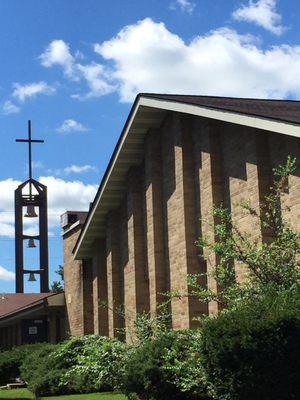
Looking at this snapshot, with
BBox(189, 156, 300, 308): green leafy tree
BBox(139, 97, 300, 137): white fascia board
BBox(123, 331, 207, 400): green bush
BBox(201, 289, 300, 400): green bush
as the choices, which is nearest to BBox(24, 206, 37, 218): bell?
BBox(139, 97, 300, 137): white fascia board

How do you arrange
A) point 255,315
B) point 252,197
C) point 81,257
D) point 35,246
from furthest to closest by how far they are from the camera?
point 35,246 < point 81,257 < point 252,197 < point 255,315

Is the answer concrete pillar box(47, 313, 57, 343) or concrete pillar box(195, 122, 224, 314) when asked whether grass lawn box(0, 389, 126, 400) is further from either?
concrete pillar box(47, 313, 57, 343)

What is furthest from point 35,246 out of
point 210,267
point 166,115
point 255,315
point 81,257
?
point 255,315

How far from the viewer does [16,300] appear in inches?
1384

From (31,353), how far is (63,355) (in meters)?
4.47

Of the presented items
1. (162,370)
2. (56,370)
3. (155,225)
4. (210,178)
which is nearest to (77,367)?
(56,370)

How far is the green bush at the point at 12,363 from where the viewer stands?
996 inches

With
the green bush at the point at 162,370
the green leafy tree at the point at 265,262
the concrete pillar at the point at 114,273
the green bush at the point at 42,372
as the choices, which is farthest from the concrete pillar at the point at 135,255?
the green leafy tree at the point at 265,262

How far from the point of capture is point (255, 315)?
31.9ft

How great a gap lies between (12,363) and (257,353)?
17624 millimetres

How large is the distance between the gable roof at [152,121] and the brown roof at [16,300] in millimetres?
8334

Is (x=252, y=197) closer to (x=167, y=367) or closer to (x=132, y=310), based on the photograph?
(x=167, y=367)

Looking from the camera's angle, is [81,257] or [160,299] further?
[81,257]

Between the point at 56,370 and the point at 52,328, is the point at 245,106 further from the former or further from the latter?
the point at 52,328
